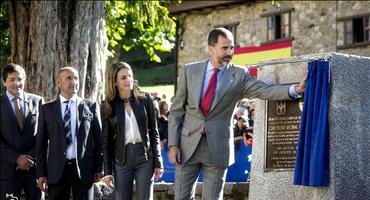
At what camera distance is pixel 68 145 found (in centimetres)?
784

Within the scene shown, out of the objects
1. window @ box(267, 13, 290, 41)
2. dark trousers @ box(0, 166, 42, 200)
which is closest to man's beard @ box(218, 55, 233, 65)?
dark trousers @ box(0, 166, 42, 200)

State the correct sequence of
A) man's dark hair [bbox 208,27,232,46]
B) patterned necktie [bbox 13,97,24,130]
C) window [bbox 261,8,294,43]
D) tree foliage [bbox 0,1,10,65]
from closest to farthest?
man's dark hair [bbox 208,27,232,46], patterned necktie [bbox 13,97,24,130], tree foliage [bbox 0,1,10,65], window [bbox 261,8,294,43]

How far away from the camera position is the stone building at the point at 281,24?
2612 centimetres

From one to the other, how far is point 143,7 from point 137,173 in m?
Answer: 9.09

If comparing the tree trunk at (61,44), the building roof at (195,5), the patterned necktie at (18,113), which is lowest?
the patterned necktie at (18,113)

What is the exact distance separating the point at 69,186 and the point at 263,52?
21374mm

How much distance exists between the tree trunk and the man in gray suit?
554cm

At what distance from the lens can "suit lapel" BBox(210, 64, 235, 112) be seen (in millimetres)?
6867

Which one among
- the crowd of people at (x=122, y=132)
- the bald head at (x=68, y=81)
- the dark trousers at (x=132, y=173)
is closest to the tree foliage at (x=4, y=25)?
the crowd of people at (x=122, y=132)

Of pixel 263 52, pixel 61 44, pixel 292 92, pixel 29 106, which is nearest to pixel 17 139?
pixel 29 106

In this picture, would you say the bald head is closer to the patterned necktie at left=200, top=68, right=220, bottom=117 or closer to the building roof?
the patterned necktie at left=200, top=68, right=220, bottom=117

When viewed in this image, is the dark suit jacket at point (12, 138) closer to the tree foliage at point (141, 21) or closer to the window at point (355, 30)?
the tree foliage at point (141, 21)

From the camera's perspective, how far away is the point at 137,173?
25.1 feet

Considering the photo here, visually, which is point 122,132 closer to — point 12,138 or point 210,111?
point 210,111
